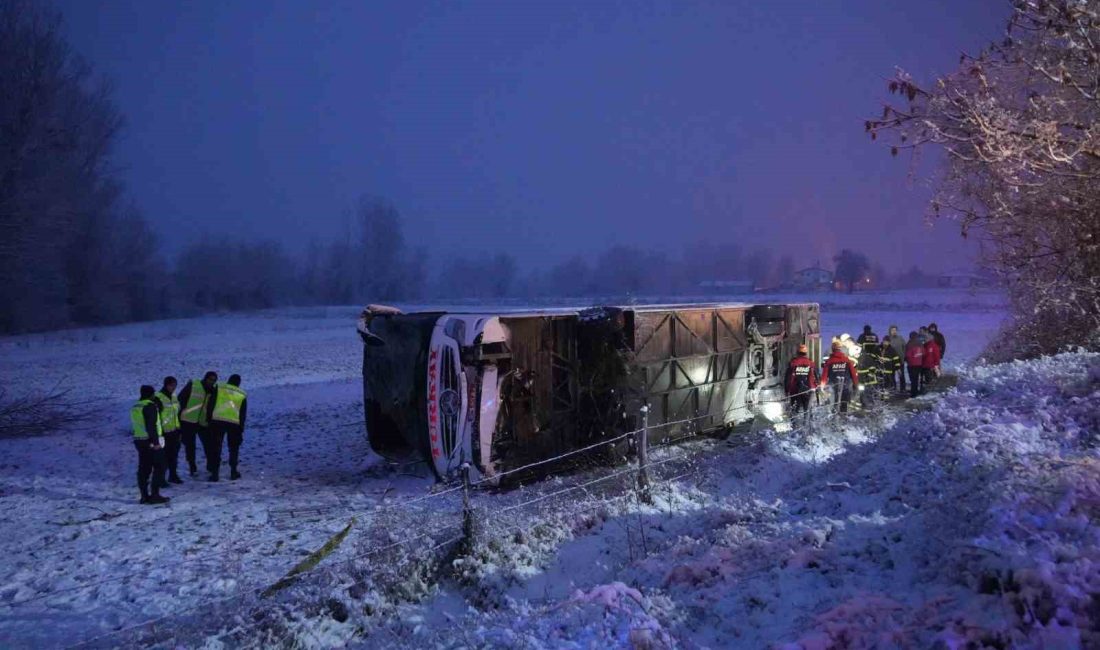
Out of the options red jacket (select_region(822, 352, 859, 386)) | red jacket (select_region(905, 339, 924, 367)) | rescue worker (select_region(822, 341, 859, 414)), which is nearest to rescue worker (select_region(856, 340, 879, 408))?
red jacket (select_region(905, 339, 924, 367))

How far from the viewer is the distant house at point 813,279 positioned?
3944 inches

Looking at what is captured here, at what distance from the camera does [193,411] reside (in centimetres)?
984

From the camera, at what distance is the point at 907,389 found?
16734 mm

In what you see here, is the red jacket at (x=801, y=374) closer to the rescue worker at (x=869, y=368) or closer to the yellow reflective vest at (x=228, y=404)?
the rescue worker at (x=869, y=368)

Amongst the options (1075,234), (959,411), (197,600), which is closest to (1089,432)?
(959,411)

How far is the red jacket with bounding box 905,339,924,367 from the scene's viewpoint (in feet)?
49.4

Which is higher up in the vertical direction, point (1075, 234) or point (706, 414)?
point (1075, 234)

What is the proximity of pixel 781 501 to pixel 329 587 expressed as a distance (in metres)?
4.40

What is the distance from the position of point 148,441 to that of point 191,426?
4.39 feet

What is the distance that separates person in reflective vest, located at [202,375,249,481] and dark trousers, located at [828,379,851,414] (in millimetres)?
10179

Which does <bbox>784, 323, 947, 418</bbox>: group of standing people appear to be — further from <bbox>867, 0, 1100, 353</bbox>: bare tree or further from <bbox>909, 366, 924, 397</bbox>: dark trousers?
<bbox>867, 0, 1100, 353</bbox>: bare tree

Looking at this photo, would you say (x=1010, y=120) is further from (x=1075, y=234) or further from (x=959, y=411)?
(x=1075, y=234)

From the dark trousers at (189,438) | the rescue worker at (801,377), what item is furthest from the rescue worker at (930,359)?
the dark trousers at (189,438)

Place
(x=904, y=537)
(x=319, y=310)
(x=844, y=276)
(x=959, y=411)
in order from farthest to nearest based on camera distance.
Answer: (x=844, y=276) < (x=319, y=310) < (x=959, y=411) < (x=904, y=537)
